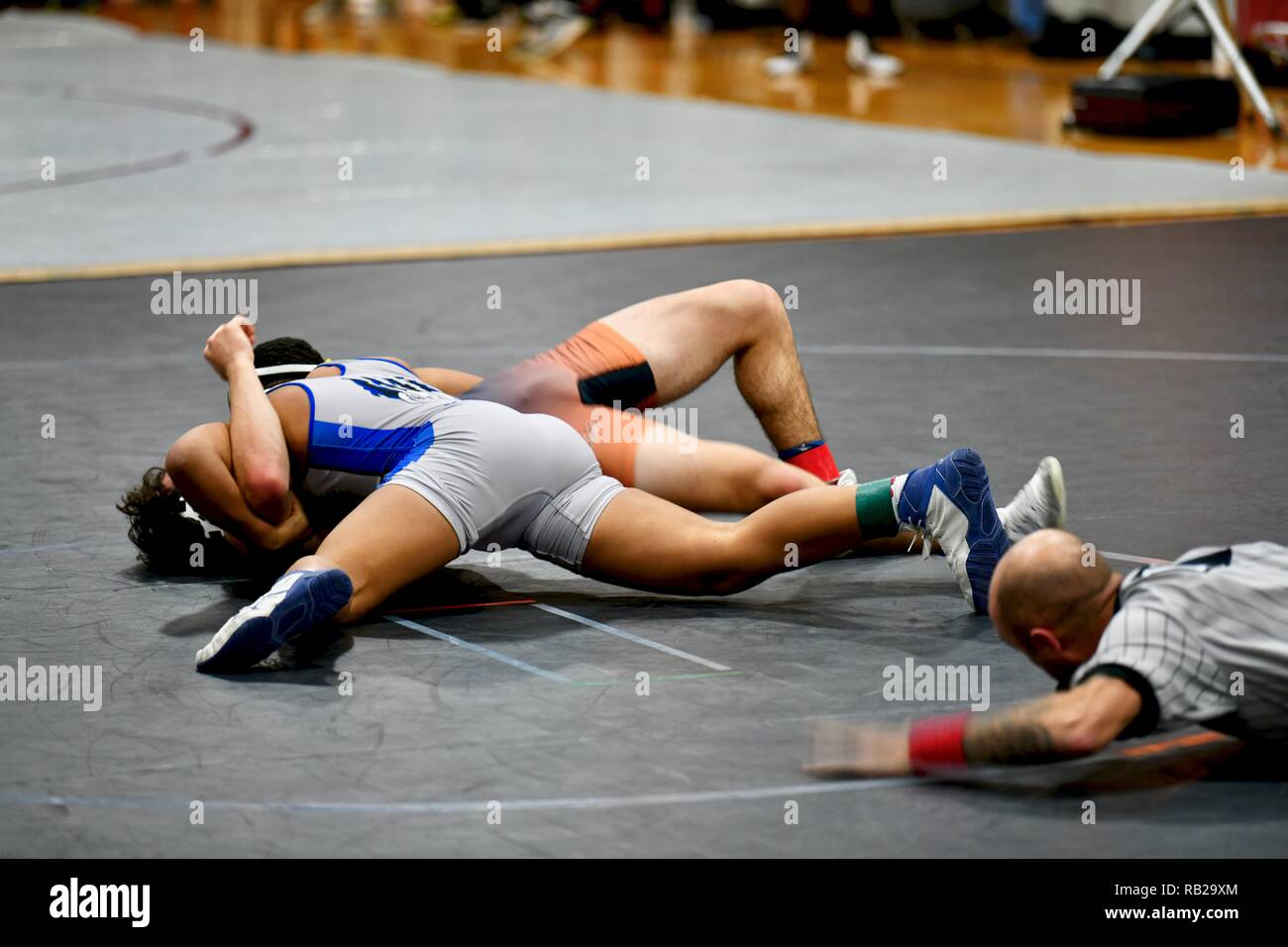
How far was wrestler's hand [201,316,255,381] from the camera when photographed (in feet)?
13.0

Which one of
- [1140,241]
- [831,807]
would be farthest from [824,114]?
[831,807]

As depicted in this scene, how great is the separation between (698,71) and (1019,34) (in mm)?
3254

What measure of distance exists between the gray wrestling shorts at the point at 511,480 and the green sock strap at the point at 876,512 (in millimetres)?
506

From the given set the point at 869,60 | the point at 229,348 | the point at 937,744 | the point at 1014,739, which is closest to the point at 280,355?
the point at 229,348

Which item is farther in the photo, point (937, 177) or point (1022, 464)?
point (937, 177)

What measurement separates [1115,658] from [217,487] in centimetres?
178

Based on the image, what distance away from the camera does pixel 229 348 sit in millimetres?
3969

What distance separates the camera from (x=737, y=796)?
2.94 m

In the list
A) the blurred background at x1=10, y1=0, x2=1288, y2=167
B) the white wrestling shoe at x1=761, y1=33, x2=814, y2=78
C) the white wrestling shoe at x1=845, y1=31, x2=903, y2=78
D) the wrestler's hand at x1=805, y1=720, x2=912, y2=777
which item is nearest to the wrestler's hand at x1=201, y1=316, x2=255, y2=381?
the wrestler's hand at x1=805, y1=720, x2=912, y2=777

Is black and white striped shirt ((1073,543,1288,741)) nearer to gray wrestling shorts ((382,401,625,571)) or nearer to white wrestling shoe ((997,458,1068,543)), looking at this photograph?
white wrestling shoe ((997,458,1068,543))

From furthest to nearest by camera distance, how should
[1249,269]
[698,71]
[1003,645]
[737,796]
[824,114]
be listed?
1. [698,71]
2. [824,114]
3. [1249,269]
4. [1003,645]
5. [737,796]

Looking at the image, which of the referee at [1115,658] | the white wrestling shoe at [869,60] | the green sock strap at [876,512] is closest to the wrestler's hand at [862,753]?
the referee at [1115,658]
